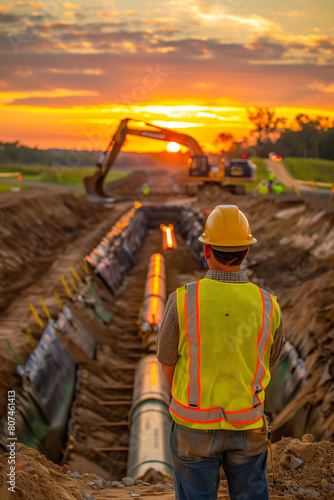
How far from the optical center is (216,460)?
3.15m

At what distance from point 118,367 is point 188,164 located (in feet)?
83.2

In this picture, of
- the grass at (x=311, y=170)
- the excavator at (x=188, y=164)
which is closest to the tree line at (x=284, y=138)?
the grass at (x=311, y=170)

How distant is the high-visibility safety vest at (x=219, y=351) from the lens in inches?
121

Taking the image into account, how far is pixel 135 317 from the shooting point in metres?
16.0

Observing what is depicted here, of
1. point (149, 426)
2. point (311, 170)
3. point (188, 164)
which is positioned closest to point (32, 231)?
point (188, 164)

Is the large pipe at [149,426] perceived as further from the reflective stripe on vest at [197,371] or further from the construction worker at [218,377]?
the reflective stripe on vest at [197,371]

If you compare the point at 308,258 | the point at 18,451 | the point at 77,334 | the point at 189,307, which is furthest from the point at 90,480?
the point at 308,258

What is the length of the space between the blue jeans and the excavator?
3191 cm

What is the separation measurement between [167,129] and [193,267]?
15.4m

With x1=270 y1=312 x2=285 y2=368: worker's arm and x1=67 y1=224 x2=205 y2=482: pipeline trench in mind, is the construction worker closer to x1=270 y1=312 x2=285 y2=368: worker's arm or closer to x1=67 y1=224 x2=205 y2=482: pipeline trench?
x1=270 y1=312 x2=285 y2=368: worker's arm

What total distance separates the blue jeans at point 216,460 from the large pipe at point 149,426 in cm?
399

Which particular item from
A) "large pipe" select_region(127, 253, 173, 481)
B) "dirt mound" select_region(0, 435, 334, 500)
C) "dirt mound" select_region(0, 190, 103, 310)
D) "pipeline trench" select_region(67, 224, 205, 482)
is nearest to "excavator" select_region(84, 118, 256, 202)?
"dirt mound" select_region(0, 190, 103, 310)

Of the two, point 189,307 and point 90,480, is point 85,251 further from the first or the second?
point 189,307

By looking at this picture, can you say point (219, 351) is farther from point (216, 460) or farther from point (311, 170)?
point (311, 170)
